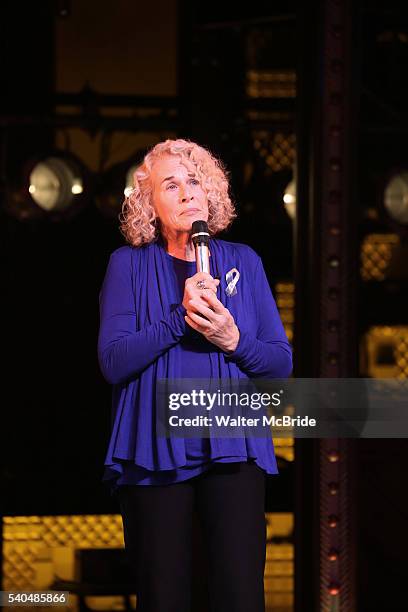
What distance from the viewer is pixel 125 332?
1595mm

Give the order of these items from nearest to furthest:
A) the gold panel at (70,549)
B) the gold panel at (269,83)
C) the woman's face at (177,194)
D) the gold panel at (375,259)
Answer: the woman's face at (177,194)
the gold panel at (70,549)
the gold panel at (269,83)
the gold panel at (375,259)

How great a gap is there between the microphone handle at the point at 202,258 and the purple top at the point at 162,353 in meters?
0.07

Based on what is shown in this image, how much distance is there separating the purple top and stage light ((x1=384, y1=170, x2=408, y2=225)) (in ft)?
3.73

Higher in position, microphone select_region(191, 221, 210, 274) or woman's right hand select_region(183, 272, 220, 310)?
microphone select_region(191, 221, 210, 274)

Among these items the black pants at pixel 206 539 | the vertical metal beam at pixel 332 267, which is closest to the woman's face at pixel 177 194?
the black pants at pixel 206 539

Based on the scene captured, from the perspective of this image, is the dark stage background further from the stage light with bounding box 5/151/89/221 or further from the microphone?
the microphone

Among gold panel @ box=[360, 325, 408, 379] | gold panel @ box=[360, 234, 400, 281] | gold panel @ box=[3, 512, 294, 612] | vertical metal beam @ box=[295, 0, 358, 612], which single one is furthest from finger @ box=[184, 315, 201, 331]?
gold panel @ box=[360, 234, 400, 281]

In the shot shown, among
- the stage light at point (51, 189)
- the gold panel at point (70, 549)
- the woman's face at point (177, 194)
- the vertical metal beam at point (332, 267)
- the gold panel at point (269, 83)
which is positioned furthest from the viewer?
the stage light at point (51, 189)

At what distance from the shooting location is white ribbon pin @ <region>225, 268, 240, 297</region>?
64.6 inches

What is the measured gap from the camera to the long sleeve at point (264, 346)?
5.20 ft

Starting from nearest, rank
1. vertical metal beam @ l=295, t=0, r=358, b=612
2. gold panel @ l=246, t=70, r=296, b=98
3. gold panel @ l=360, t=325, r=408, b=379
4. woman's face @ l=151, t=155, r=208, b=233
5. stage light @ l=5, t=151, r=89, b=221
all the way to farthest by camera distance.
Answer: woman's face @ l=151, t=155, r=208, b=233
vertical metal beam @ l=295, t=0, r=358, b=612
gold panel @ l=246, t=70, r=296, b=98
stage light @ l=5, t=151, r=89, b=221
gold panel @ l=360, t=325, r=408, b=379

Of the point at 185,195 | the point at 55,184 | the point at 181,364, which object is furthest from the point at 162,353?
the point at 55,184

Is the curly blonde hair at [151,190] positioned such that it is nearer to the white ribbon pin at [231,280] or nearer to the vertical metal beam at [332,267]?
the white ribbon pin at [231,280]

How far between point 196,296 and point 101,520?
Result: 53.4 inches
